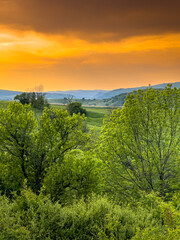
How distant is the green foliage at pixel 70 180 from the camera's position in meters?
18.8

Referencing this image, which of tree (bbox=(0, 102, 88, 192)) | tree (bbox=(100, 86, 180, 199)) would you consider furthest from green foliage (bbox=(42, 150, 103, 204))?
tree (bbox=(100, 86, 180, 199))

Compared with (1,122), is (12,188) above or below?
below

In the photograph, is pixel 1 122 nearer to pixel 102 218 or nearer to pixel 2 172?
pixel 2 172

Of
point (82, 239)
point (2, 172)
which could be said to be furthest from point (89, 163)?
point (2, 172)

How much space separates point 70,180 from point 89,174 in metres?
1.95

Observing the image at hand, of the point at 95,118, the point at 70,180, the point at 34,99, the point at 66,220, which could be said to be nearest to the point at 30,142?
the point at 70,180

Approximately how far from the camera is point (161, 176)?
23.3m

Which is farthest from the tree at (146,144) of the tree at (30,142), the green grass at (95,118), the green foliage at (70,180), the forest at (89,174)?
the green grass at (95,118)

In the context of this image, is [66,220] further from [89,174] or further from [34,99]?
[34,99]

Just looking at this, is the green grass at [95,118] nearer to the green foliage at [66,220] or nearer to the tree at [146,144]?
the tree at [146,144]

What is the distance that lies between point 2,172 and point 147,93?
18139mm

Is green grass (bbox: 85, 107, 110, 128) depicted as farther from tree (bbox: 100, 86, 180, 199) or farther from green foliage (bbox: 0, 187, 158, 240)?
green foliage (bbox: 0, 187, 158, 240)

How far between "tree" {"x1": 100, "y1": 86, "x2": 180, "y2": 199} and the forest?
11cm

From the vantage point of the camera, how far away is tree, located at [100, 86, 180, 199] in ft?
76.1
